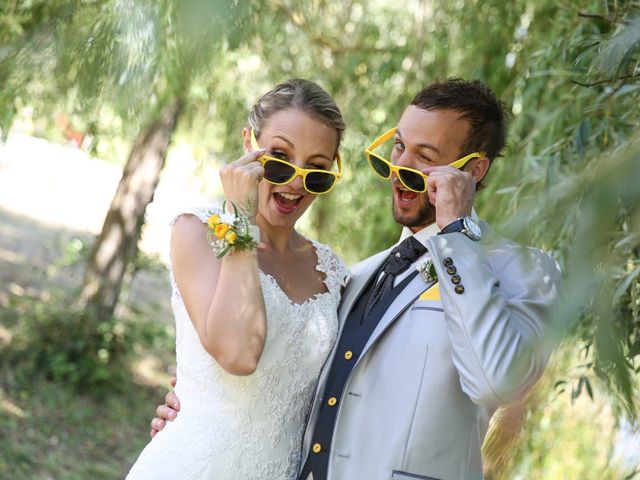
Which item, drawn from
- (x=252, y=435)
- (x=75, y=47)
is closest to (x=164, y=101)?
(x=252, y=435)

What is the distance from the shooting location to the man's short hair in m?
2.64

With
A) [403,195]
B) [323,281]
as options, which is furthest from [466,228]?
[323,281]

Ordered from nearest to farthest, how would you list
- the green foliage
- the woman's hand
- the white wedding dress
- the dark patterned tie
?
the woman's hand
the white wedding dress
the dark patterned tie
the green foliage

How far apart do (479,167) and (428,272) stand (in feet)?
1.37

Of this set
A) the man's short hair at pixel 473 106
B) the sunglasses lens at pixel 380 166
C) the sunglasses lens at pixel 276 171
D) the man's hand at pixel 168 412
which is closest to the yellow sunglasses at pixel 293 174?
the sunglasses lens at pixel 276 171

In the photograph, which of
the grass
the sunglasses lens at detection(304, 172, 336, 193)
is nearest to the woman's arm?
the sunglasses lens at detection(304, 172, 336, 193)

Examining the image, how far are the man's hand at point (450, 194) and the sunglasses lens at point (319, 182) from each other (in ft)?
1.23

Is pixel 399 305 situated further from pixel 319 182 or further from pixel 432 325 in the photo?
pixel 319 182

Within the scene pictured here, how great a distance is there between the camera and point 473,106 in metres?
2.67

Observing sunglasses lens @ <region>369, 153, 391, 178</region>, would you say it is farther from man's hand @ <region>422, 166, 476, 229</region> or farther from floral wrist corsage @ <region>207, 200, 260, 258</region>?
floral wrist corsage @ <region>207, 200, 260, 258</region>

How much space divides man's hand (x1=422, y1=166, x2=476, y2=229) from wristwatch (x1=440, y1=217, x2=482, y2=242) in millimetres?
14

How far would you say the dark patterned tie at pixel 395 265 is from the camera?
2.57m

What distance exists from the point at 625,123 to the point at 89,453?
191 inches

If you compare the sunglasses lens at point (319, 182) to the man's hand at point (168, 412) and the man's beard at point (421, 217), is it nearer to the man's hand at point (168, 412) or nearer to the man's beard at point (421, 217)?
the man's beard at point (421, 217)
